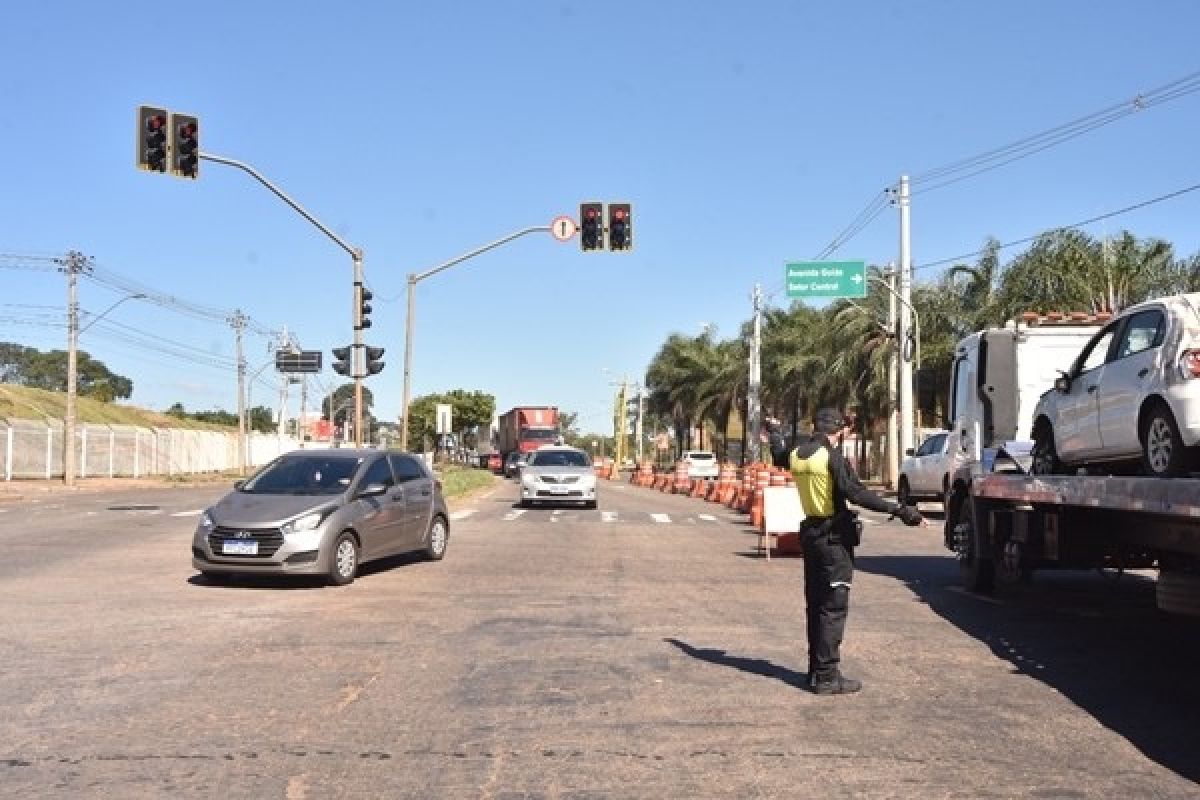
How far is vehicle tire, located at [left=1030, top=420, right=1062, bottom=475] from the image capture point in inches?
439

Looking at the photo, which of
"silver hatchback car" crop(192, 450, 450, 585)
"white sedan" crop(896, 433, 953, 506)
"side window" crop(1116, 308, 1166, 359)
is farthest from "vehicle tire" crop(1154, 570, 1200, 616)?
"white sedan" crop(896, 433, 953, 506)

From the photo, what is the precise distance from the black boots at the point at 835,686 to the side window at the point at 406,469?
8.31 m

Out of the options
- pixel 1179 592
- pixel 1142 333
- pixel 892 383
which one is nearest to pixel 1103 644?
pixel 1179 592

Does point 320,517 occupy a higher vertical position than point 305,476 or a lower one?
lower

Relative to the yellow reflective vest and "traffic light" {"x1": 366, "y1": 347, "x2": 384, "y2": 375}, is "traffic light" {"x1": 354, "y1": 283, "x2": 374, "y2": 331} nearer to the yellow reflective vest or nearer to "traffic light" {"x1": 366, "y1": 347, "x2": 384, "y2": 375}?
"traffic light" {"x1": 366, "y1": 347, "x2": 384, "y2": 375}

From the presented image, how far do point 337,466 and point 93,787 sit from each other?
8.59m

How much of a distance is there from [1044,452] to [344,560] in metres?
7.35

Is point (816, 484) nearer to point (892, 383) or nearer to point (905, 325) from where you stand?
point (905, 325)

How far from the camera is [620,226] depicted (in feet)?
81.1

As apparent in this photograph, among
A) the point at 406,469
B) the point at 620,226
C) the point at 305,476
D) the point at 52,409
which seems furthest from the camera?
the point at 52,409

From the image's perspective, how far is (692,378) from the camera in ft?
225

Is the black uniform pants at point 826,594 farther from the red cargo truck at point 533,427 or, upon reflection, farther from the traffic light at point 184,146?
the red cargo truck at point 533,427

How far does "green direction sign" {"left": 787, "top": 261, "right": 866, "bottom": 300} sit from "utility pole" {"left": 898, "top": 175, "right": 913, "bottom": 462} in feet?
4.47

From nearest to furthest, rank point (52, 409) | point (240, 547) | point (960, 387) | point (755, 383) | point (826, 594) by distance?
point (826, 594) → point (240, 547) → point (960, 387) → point (755, 383) → point (52, 409)
